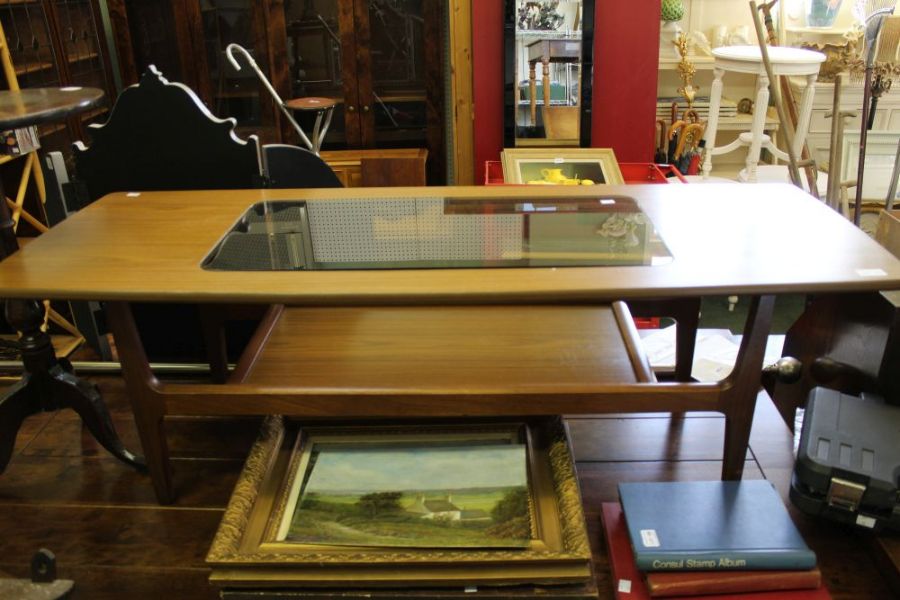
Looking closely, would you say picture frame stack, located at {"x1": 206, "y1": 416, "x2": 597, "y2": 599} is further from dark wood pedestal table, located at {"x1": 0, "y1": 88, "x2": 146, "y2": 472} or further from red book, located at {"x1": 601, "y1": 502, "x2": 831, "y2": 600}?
dark wood pedestal table, located at {"x1": 0, "y1": 88, "x2": 146, "y2": 472}

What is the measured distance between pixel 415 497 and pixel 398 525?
0.07 m

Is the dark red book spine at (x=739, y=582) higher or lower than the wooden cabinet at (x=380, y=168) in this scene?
lower

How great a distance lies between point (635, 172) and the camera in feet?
12.2

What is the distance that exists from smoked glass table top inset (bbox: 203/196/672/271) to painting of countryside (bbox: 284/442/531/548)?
0.38m

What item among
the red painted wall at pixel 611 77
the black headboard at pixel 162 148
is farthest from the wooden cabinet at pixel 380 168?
the black headboard at pixel 162 148

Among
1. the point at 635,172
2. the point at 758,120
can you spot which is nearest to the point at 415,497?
the point at 635,172

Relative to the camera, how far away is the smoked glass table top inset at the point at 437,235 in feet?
4.50

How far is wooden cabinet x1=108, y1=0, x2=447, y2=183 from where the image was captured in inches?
169

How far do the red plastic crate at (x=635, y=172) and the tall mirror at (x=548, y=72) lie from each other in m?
0.17

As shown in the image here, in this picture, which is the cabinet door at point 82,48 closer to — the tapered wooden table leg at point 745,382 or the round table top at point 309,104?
A: the round table top at point 309,104

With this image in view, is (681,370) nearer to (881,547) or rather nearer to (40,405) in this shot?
(881,547)

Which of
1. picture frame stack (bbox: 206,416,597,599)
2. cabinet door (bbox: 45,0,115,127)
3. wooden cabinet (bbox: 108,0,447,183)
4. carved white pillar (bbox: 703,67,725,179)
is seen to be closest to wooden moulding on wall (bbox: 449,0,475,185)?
wooden cabinet (bbox: 108,0,447,183)

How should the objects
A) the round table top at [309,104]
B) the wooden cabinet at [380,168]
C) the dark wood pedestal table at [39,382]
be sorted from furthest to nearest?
the wooden cabinet at [380,168] → the round table top at [309,104] → the dark wood pedestal table at [39,382]

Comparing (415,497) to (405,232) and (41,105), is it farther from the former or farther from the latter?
(41,105)
